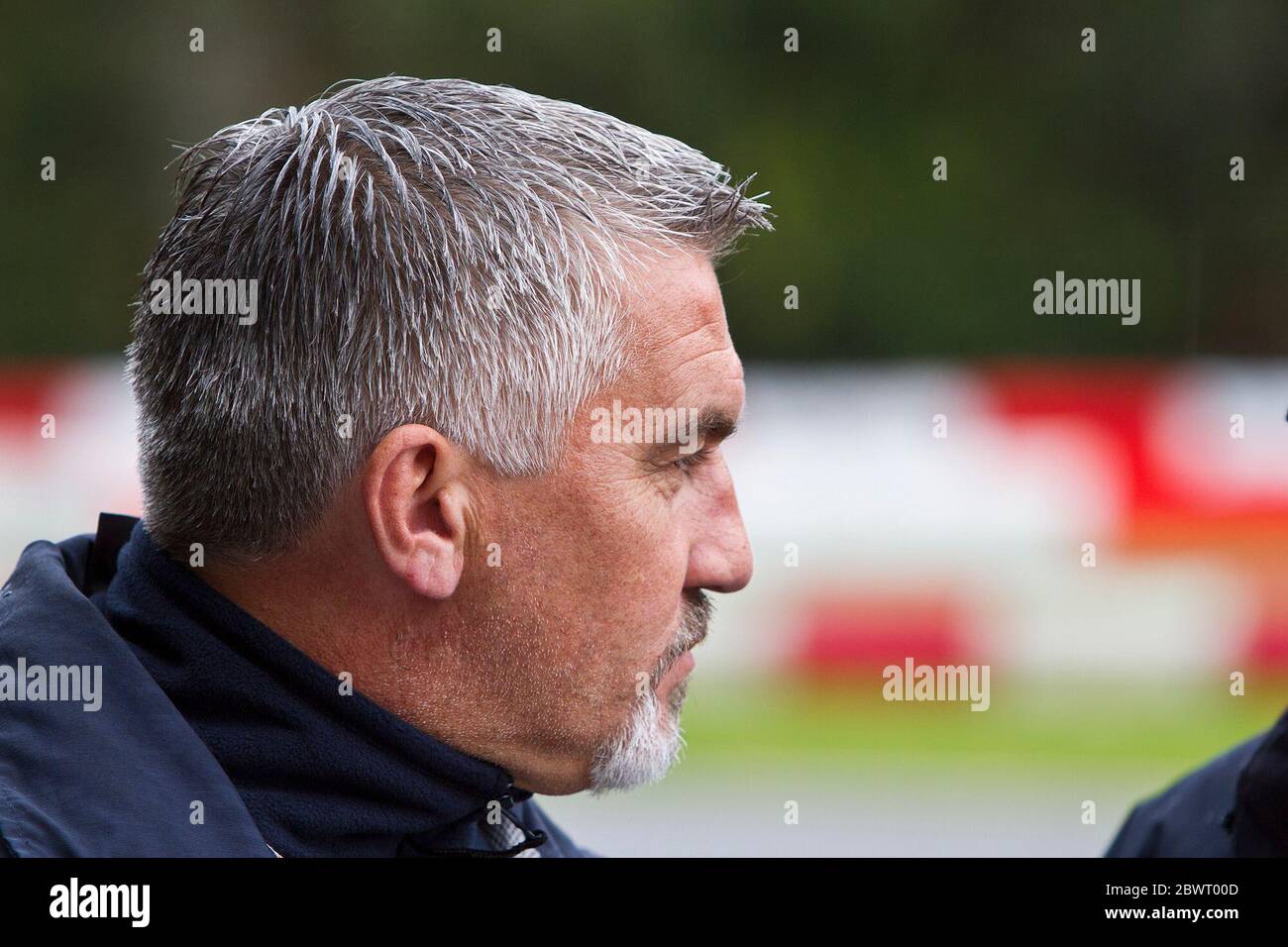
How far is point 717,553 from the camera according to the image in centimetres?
179

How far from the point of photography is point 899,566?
685 cm

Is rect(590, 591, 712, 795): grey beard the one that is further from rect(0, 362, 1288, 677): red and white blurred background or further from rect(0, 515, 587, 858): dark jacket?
rect(0, 362, 1288, 677): red and white blurred background

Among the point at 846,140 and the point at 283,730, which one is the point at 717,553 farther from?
the point at 846,140

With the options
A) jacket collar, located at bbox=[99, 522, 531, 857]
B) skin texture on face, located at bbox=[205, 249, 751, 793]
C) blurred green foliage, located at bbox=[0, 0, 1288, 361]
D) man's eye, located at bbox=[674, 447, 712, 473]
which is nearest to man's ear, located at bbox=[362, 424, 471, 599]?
skin texture on face, located at bbox=[205, 249, 751, 793]

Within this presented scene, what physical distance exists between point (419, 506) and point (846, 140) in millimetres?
10718

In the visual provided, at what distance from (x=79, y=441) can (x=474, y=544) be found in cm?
532

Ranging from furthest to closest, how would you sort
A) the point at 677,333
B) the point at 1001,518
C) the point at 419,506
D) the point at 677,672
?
the point at 1001,518 < the point at 677,672 < the point at 677,333 < the point at 419,506

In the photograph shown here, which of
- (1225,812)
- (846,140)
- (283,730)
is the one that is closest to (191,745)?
(283,730)

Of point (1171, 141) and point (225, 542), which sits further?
point (1171, 141)

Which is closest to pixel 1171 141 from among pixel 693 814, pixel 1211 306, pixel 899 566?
pixel 1211 306

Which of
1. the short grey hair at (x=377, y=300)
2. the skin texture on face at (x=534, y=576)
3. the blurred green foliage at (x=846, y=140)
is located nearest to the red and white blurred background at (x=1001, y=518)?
the blurred green foliage at (x=846, y=140)

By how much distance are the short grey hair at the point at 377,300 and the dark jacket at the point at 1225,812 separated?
120 centimetres

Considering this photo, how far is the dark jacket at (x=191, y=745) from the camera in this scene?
1.44 metres

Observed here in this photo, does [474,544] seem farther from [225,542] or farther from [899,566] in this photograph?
[899,566]
